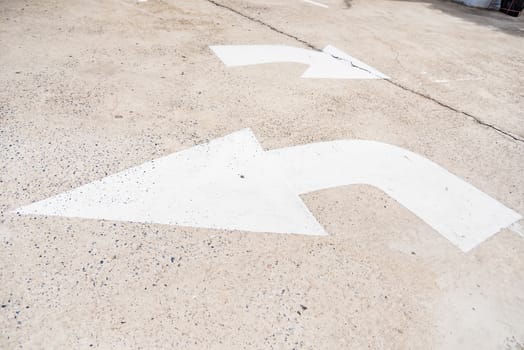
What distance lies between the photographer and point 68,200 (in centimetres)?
279

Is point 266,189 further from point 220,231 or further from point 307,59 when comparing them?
point 307,59

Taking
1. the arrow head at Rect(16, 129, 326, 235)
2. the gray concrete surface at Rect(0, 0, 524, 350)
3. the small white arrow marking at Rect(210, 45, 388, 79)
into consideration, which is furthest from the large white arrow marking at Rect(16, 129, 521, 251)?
the small white arrow marking at Rect(210, 45, 388, 79)

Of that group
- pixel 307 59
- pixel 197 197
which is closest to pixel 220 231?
pixel 197 197

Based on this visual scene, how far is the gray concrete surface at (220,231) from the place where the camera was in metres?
2.22

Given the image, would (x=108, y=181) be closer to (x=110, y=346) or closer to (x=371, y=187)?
(x=110, y=346)

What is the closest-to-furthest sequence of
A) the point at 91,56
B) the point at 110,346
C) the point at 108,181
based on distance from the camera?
the point at 110,346 → the point at 108,181 → the point at 91,56

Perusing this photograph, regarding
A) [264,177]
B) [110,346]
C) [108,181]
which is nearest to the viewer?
[110,346]

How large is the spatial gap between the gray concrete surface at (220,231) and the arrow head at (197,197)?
0.11m

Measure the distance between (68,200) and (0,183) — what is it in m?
0.59

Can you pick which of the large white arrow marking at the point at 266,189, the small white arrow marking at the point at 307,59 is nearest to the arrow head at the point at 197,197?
the large white arrow marking at the point at 266,189

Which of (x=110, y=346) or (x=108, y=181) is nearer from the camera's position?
(x=110, y=346)

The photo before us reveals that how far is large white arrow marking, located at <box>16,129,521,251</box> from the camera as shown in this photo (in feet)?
9.27

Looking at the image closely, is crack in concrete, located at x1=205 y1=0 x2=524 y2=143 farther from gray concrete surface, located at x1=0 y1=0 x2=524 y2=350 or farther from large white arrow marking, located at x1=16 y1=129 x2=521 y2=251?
large white arrow marking, located at x1=16 y1=129 x2=521 y2=251

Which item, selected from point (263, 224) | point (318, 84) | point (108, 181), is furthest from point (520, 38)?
point (108, 181)
